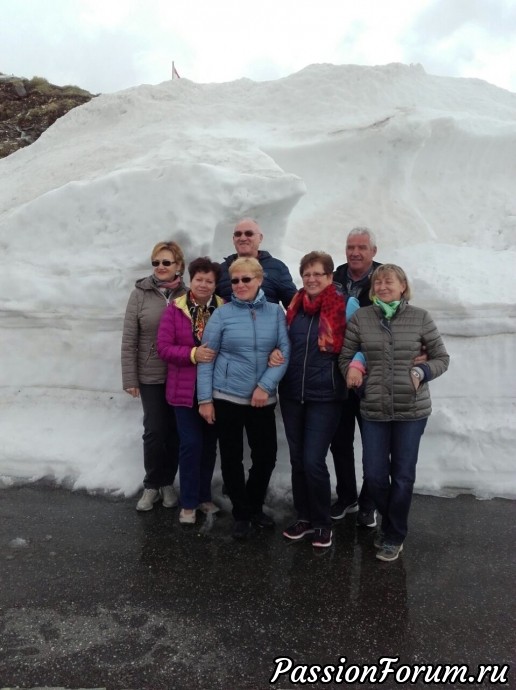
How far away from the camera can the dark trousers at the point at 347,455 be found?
12.7 ft

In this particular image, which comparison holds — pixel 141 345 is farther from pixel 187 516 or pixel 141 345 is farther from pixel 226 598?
pixel 226 598

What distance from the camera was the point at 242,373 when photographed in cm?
359

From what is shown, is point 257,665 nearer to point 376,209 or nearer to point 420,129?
point 376,209

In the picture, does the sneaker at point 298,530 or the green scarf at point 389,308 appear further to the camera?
the sneaker at point 298,530

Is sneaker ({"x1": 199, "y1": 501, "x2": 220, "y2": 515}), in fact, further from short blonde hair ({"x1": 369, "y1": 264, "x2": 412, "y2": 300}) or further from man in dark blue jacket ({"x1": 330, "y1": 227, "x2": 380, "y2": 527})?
short blonde hair ({"x1": 369, "y1": 264, "x2": 412, "y2": 300})

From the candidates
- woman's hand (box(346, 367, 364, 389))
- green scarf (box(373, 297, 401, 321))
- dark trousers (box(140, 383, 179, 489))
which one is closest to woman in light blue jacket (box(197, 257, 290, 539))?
woman's hand (box(346, 367, 364, 389))

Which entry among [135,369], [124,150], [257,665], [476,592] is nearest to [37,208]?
[124,150]

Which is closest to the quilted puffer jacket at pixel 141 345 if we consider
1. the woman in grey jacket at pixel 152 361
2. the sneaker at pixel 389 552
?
the woman in grey jacket at pixel 152 361

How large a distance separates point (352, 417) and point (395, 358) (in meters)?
0.69

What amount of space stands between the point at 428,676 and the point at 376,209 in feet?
20.5

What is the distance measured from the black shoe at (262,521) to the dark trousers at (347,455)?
0.55 m

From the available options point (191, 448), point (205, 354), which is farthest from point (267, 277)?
point (191, 448)

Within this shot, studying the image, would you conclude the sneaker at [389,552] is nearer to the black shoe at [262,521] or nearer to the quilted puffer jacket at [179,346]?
the black shoe at [262,521]

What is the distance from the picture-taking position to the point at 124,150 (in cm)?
703
